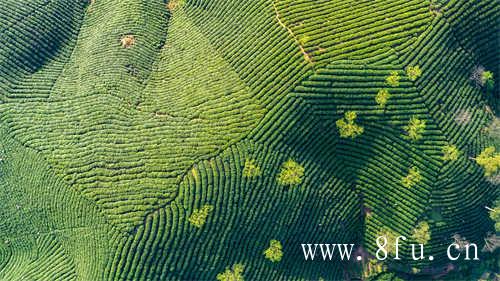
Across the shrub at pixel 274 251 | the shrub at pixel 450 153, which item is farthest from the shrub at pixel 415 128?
the shrub at pixel 274 251

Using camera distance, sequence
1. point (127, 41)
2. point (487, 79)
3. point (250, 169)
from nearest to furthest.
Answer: point (250, 169)
point (487, 79)
point (127, 41)

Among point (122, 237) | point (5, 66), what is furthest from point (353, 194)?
point (5, 66)

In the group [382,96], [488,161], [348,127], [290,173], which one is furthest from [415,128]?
[290,173]

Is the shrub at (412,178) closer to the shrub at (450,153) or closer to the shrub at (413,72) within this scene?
the shrub at (450,153)

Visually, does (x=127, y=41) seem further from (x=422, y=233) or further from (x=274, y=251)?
(x=422, y=233)

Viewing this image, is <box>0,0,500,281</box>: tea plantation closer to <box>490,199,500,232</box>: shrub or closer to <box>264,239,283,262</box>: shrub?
<box>264,239,283,262</box>: shrub
